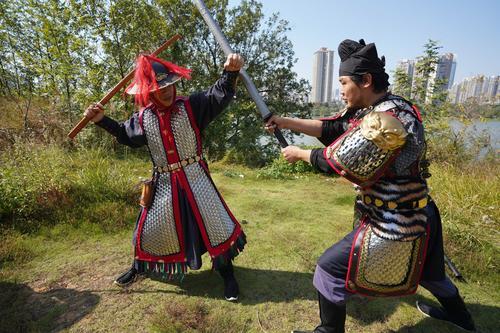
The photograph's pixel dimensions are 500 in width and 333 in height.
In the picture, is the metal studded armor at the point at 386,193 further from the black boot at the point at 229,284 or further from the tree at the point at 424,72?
the tree at the point at 424,72

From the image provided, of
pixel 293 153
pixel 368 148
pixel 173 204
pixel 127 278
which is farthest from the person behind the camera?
pixel 127 278

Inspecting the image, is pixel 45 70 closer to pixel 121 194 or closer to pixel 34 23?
pixel 34 23

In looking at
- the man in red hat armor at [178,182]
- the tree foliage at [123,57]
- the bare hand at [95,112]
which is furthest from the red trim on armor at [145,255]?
the tree foliage at [123,57]

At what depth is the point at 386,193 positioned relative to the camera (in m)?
1.79

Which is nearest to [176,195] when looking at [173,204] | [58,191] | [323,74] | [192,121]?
[173,204]

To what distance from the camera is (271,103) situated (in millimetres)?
13039

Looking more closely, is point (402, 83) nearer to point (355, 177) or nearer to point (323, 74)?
point (355, 177)

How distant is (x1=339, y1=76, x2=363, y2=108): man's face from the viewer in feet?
6.11

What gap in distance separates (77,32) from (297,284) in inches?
382

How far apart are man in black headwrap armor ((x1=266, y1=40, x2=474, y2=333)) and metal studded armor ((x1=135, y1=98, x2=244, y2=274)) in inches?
35.6

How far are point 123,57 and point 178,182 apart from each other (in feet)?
30.7

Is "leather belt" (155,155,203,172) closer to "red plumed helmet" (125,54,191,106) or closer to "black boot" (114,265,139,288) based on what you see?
"red plumed helmet" (125,54,191,106)

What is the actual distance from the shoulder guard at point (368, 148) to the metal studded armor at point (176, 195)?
1.22m

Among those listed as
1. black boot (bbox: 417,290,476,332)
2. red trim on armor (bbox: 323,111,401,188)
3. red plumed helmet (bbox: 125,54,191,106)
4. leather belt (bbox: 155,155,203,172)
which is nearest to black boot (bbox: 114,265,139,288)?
leather belt (bbox: 155,155,203,172)
